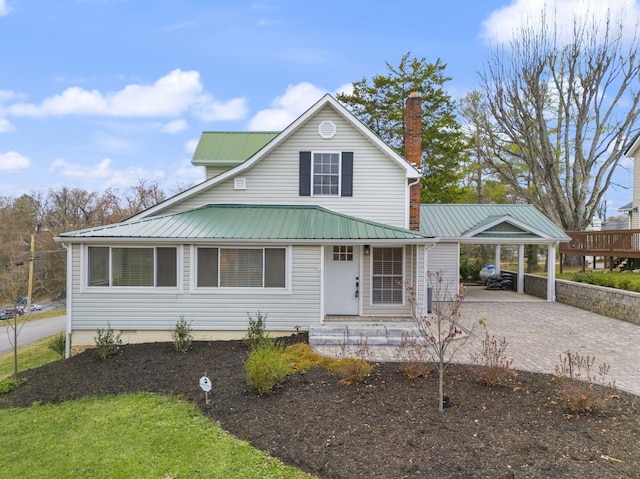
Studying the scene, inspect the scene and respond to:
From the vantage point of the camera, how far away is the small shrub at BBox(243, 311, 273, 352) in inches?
348

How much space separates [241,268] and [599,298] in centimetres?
1186

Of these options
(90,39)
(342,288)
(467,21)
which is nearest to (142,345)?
(342,288)

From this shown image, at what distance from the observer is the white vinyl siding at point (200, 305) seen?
9688mm

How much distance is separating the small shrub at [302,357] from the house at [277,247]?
1.33m

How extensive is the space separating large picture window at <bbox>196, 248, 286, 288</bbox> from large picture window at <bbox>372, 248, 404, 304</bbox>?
3145mm

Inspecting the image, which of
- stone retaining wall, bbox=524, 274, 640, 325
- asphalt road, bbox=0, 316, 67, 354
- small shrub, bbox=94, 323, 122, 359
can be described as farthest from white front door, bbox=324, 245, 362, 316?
asphalt road, bbox=0, 316, 67, 354

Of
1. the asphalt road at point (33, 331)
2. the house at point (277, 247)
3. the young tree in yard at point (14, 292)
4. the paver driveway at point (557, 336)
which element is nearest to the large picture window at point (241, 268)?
the house at point (277, 247)

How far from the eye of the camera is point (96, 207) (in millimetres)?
36750

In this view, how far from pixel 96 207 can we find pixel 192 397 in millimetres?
36292

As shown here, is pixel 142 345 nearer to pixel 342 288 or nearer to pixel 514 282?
pixel 342 288

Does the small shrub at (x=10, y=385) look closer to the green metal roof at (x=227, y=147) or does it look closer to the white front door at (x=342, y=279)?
the white front door at (x=342, y=279)

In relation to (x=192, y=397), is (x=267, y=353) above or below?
above

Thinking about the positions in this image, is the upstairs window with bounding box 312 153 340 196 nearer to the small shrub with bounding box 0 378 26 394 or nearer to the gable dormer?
the gable dormer

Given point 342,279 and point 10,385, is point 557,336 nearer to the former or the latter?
point 342,279
